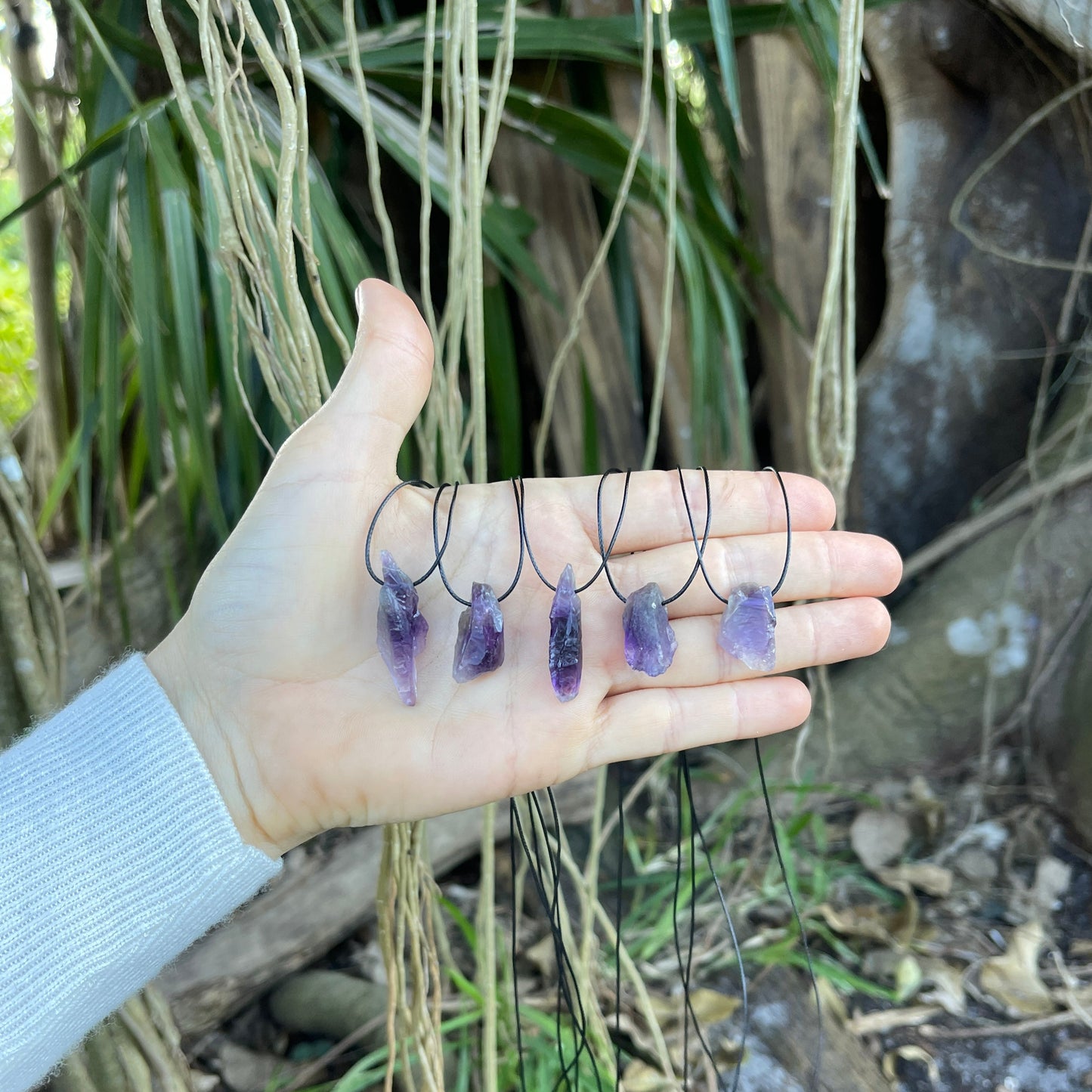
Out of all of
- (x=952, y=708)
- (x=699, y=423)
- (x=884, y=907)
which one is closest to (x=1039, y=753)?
(x=952, y=708)

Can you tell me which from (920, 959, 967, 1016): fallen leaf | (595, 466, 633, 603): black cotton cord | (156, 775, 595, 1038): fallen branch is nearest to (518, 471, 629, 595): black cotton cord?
(595, 466, 633, 603): black cotton cord

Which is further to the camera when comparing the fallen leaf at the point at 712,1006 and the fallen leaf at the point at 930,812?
the fallen leaf at the point at 930,812

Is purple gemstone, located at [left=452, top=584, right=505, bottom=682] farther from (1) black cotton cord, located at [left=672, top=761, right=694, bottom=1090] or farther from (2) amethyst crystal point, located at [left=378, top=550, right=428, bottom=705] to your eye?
(1) black cotton cord, located at [left=672, top=761, right=694, bottom=1090]

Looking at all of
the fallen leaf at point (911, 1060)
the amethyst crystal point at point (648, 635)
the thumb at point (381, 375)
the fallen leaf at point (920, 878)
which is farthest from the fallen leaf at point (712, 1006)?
the thumb at point (381, 375)

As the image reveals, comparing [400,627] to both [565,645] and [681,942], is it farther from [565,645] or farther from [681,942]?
[681,942]

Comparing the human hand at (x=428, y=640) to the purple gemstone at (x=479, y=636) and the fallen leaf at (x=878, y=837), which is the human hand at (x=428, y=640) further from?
the fallen leaf at (x=878, y=837)

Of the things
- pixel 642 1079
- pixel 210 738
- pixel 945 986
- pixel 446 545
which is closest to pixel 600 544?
pixel 446 545
